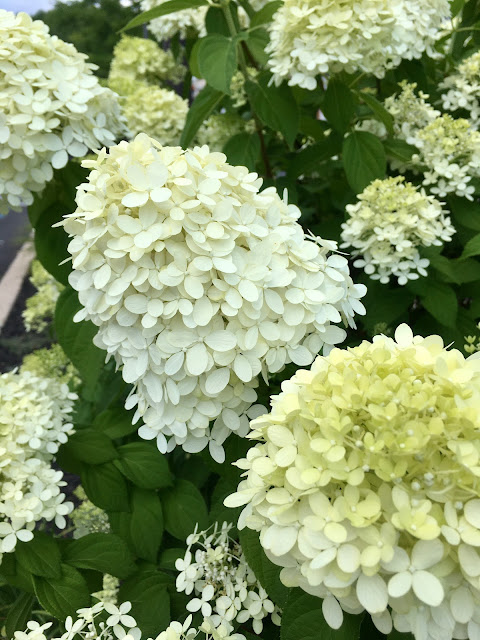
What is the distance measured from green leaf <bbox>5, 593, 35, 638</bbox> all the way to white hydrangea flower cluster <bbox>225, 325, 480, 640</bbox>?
28.9 inches

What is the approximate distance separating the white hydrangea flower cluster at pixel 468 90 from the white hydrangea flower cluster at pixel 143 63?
1.28 metres

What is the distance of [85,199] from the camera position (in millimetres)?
664

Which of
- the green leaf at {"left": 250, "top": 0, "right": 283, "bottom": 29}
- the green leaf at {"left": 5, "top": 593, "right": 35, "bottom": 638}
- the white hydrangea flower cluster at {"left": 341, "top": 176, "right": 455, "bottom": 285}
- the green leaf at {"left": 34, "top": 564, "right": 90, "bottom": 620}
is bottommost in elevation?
the green leaf at {"left": 5, "top": 593, "right": 35, "bottom": 638}

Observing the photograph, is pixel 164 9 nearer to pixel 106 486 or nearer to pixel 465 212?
pixel 465 212

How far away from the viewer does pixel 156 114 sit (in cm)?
181

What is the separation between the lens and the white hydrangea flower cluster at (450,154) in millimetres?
1120

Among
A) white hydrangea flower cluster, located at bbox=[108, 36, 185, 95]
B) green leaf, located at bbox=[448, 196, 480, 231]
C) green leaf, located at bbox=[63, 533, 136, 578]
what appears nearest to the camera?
green leaf, located at bbox=[63, 533, 136, 578]

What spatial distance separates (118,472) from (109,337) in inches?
18.3

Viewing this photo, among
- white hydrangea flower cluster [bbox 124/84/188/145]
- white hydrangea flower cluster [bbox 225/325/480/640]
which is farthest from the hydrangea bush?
white hydrangea flower cluster [bbox 124/84/188/145]

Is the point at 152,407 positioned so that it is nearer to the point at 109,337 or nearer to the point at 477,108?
the point at 109,337

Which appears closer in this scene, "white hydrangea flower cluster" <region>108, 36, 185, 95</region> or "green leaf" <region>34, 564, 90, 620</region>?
"green leaf" <region>34, 564, 90, 620</region>

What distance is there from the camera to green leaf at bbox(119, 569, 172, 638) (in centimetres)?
94

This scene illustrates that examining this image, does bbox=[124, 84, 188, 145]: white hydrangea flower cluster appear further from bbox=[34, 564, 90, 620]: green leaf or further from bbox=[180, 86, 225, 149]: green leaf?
bbox=[34, 564, 90, 620]: green leaf

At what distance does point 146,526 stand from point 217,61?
85 cm
